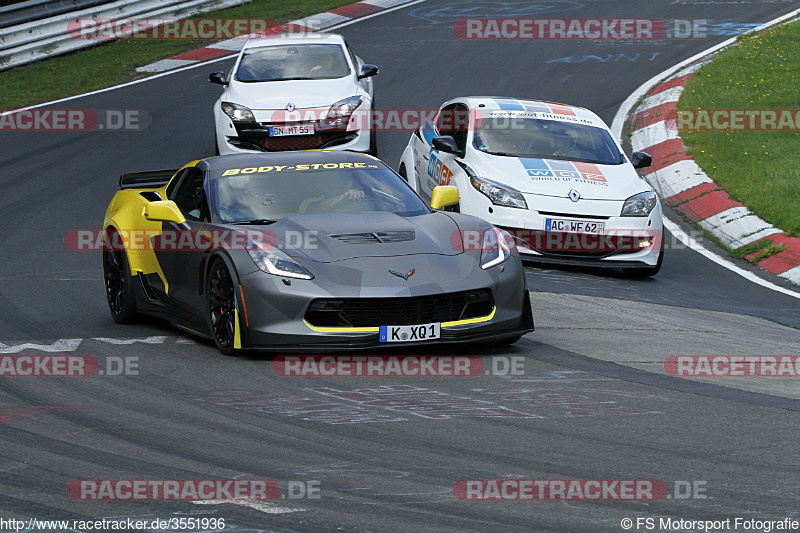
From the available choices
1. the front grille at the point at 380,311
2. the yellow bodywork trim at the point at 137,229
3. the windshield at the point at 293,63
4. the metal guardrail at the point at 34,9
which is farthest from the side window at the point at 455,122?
the metal guardrail at the point at 34,9

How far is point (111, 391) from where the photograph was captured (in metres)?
6.84

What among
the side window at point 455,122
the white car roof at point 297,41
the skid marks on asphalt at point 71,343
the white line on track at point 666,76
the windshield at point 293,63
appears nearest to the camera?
the skid marks on asphalt at point 71,343

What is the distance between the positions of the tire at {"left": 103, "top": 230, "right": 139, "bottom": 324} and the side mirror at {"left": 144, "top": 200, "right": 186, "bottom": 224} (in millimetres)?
701

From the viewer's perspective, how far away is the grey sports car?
745 centimetres

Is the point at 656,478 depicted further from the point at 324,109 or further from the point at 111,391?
the point at 324,109

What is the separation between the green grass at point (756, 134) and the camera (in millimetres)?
14096

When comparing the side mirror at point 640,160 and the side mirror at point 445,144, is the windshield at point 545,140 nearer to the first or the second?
the side mirror at point 640,160

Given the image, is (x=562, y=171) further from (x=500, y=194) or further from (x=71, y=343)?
(x=71, y=343)

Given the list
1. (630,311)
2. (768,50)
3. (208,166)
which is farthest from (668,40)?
(208,166)

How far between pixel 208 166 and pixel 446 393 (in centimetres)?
308

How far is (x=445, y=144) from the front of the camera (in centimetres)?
1252

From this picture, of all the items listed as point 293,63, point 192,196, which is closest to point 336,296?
point 192,196

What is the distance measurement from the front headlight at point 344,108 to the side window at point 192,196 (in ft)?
20.1

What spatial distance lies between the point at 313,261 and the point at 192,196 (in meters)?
1.70
